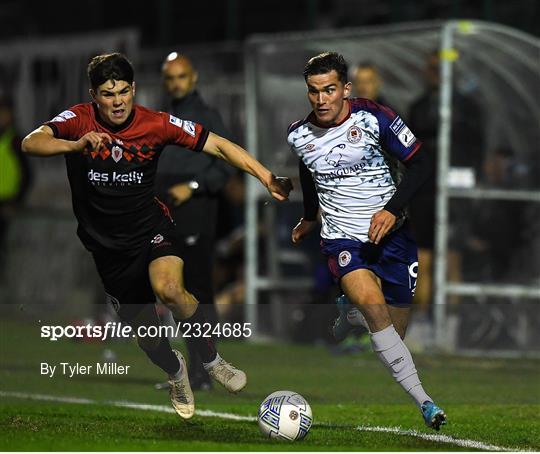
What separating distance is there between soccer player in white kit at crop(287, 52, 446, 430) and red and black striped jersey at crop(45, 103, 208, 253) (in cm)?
75

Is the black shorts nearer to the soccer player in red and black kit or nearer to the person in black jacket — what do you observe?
the soccer player in red and black kit

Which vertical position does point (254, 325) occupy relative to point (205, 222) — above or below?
below

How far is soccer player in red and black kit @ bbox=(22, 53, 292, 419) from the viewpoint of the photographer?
9.16 m

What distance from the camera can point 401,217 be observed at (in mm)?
9500

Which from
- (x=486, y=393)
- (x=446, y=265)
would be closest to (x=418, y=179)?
(x=486, y=393)

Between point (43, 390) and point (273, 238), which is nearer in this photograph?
point (43, 390)

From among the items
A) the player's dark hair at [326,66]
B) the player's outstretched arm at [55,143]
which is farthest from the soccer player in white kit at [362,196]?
the player's outstretched arm at [55,143]

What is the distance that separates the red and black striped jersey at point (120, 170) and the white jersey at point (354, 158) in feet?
2.28

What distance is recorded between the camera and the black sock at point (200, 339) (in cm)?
965

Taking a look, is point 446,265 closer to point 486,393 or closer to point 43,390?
point 486,393

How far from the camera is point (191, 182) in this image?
12156 mm

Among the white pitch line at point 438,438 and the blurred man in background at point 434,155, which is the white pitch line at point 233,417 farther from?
the blurred man in background at point 434,155

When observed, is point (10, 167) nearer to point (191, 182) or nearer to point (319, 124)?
point (191, 182)

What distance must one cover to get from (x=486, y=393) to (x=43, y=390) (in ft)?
11.4
